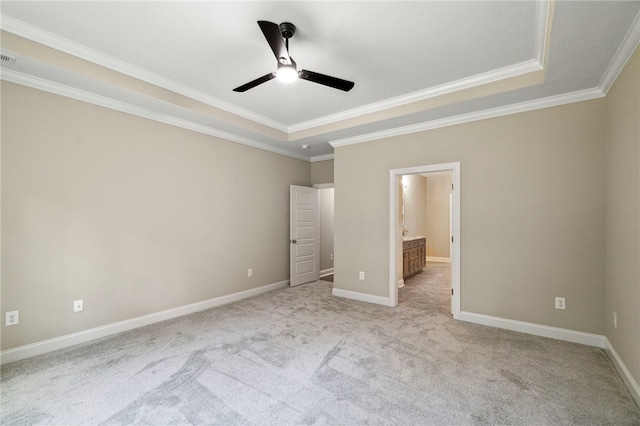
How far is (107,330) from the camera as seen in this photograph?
3.15 m

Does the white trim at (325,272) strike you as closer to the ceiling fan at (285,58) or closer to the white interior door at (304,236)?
the white interior door at (304,236)

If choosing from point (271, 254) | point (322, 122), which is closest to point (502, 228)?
point (322, 122)

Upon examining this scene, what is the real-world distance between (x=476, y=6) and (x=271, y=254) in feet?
14.9

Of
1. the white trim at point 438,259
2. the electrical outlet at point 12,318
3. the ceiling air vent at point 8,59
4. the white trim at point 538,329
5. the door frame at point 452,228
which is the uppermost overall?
the ceiling air vent at point 8,59

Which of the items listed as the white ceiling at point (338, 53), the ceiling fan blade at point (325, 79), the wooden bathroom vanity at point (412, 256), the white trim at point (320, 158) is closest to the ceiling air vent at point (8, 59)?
the white ceiling at point (338, 53)

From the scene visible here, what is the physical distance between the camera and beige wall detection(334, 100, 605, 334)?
2.94m

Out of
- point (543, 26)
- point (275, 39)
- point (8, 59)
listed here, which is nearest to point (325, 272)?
point (275, 39)

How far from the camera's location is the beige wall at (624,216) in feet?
6.93

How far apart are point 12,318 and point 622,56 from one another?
19.5 ft

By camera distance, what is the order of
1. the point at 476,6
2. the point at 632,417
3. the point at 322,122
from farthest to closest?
the point at 322,122 → the point at 476,6 → the point at 632,417

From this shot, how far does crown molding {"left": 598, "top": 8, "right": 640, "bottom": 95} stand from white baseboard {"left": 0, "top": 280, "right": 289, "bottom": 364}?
17.2ft

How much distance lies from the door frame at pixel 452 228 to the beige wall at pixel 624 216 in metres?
1.42

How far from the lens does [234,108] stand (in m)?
3.89

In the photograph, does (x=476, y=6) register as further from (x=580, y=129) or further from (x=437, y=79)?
(x=580, y=129)
